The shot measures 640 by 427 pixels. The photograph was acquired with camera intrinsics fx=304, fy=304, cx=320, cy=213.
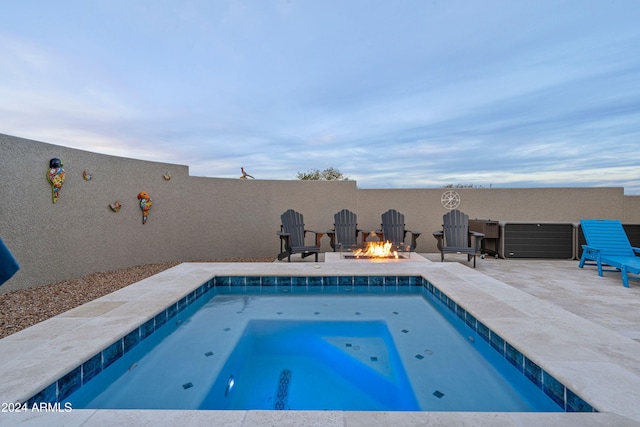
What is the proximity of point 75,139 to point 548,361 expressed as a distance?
30.8 feet

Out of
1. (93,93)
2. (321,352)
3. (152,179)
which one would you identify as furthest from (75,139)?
(321,352)

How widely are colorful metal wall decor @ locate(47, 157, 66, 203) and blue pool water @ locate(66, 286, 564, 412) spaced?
3079mm

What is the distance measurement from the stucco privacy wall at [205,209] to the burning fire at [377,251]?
1631 millimetres

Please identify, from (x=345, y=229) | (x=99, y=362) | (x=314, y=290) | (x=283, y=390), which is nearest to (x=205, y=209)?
(x=345, y=229)

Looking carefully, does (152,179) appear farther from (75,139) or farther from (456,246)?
(456,246)

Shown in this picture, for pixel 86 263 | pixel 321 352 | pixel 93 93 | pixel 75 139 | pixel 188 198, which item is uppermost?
pixel 93 93

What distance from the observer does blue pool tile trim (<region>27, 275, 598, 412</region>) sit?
1.59 meters

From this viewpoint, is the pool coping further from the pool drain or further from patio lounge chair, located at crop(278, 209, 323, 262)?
patio lounge chair, located at crop(278, 209, 323, 262)

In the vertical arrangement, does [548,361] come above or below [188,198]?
below

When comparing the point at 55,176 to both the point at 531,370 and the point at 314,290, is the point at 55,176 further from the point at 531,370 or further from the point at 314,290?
the point at 531,370

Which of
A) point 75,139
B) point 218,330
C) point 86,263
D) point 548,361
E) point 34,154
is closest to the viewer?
point 548,361

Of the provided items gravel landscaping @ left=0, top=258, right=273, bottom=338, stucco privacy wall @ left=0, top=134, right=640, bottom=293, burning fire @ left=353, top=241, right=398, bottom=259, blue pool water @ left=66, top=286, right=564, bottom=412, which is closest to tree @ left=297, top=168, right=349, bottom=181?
stucco privacy wall @ left=0, top=134, right=640, bottom=293

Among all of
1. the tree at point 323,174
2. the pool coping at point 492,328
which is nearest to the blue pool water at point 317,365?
the pool coping at point 492,328

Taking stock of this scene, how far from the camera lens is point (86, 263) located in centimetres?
500
